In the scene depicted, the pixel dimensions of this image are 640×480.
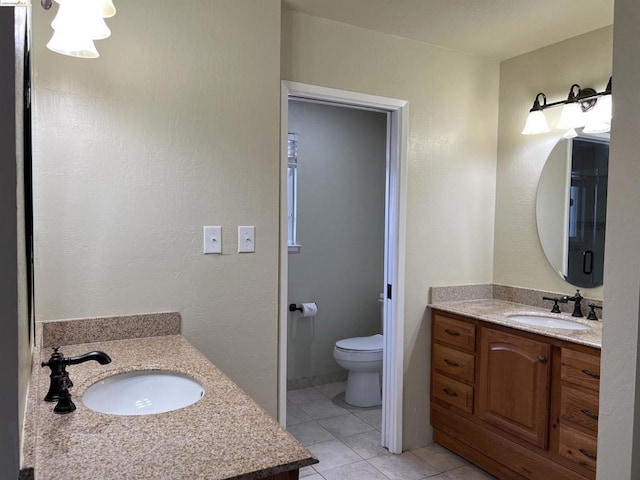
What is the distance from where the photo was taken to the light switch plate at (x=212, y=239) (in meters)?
2.10

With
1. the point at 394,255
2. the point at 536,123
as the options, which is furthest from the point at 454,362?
the point at 536,123

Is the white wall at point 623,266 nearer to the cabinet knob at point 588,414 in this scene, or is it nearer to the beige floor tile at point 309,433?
the cabinet knob at point 588,414

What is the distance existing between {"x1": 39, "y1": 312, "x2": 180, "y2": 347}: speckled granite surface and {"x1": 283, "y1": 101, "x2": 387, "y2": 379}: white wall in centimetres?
178

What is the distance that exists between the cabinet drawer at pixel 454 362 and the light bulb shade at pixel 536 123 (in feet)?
4.31

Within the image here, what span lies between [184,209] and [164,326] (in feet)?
1.64

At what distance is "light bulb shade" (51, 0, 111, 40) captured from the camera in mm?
1344

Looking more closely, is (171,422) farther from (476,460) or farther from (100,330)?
(476,460)

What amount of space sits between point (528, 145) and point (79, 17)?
8.17ft

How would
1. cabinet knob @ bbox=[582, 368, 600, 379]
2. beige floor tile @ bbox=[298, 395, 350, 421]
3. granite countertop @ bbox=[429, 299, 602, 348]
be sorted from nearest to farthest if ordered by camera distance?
cabinet knob @ bbox=[582, 368, 600, 379] → granite countertop @ bbox=[429, 299, 602, 348] → beige floor tile @ bbox=[298, 395, 350, 421]

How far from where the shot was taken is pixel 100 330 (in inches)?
74.2

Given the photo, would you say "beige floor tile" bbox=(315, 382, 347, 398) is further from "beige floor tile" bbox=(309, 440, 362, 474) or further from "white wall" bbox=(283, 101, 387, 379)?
"beige floor tile" bbox=(309, 440, 362, 474)

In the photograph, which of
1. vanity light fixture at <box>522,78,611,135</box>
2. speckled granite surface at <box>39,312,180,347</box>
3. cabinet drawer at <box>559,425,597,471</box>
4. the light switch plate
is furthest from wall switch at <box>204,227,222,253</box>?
vanity light fixture at <box>522,78,611,135</box>

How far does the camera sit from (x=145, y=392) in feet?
5.02

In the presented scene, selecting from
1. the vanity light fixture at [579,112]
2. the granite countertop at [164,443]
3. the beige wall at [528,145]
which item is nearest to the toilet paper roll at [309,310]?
the beige wall at [528,145]
